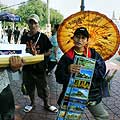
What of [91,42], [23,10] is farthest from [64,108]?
[23,10]

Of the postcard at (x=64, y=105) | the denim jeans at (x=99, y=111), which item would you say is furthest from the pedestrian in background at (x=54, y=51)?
the postcard at (x=64, y=105)

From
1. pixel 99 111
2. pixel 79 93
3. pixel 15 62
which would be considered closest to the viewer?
pixel 15 62

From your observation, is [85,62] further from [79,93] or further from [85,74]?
[79,93]

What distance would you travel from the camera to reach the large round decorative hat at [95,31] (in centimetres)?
396

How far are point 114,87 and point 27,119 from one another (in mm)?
3373

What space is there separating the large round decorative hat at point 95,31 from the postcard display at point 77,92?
0.61 m

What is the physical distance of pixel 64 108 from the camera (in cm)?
349

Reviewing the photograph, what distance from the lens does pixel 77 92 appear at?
11.2ft

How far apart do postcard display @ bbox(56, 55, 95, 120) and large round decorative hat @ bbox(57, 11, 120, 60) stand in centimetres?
61

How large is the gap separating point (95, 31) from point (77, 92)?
94cm

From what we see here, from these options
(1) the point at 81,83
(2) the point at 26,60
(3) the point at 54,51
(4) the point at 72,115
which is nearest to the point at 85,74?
(1) the point at 81,83

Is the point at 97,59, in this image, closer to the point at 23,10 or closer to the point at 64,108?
the point at 64,108

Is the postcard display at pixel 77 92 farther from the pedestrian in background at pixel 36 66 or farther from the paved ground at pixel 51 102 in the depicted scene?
the paved ground at pixel 51 102

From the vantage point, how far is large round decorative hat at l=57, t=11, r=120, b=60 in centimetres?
396
